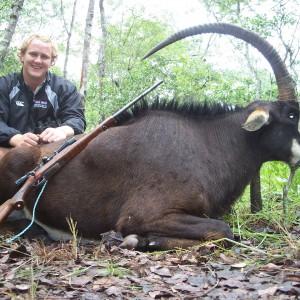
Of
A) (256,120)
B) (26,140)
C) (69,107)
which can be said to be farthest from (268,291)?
(69,107)

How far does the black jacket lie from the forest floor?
245 cm

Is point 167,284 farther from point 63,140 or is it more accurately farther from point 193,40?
point 193,40

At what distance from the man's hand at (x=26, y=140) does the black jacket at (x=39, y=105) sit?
511 millimetres

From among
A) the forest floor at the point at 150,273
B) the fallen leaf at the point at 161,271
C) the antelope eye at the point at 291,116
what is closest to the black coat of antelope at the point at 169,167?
the antelope eye at the point at 291,116

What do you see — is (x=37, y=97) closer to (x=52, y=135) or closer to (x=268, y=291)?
(x=52, y=135)

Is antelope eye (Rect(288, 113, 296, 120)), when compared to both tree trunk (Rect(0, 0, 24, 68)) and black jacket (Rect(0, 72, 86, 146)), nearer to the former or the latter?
black jacket (Rect(0, 72, 86, 146))

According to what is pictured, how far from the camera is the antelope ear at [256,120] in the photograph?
493 cm

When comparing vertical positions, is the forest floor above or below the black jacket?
below

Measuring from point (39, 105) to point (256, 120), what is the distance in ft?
10.2

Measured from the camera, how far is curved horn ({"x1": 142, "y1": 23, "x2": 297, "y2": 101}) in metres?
5.41

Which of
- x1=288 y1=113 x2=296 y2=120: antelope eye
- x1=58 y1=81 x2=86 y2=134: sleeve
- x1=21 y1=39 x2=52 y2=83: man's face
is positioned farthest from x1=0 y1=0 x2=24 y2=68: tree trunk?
x1=288 y1=113 x2=296 y2=120: antelope eye

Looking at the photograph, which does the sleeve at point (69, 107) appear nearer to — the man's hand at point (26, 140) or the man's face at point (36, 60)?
the man's face at point (36, 60)

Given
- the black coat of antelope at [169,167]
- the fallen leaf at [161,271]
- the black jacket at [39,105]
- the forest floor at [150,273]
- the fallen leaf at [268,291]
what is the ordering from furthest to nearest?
the black jacket at [39,105], the black coat of antelope at [169,167], the fallen leaf at [161,271], the forest floor at [150,273], the fallen leaf at [268,291]

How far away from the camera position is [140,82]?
15570mm
